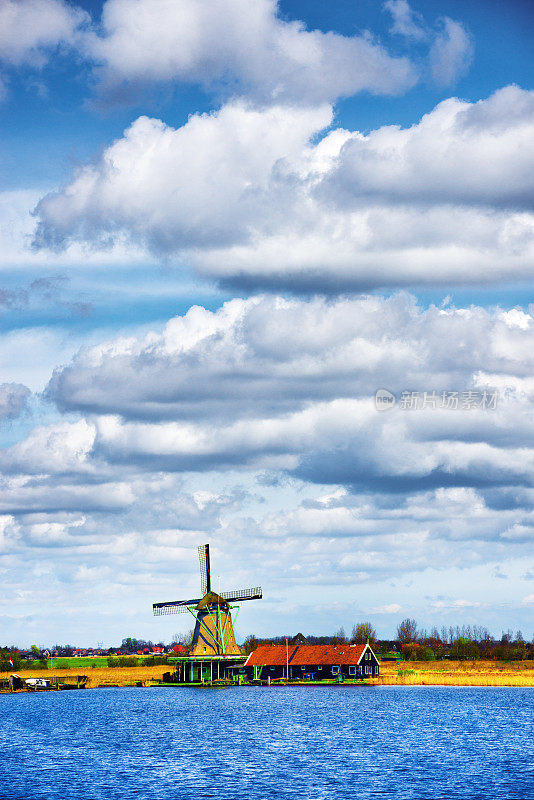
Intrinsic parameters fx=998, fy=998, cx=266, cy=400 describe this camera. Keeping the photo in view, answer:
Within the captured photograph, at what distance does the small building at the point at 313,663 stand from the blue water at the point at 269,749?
1418cm

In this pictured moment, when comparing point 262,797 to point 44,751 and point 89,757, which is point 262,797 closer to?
point 89,757

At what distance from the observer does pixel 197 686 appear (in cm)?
13250

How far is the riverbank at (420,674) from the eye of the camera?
445ft

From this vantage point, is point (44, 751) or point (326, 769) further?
point (44, 751)

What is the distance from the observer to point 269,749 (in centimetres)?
6631

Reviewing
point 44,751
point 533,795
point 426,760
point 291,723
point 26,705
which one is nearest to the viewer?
point 533,795

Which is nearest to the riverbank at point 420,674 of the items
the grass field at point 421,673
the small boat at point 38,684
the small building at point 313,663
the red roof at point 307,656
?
the grass field at point 421,673

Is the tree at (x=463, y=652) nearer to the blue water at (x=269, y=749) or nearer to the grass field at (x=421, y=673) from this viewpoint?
the grass field at (x=421, y=673)

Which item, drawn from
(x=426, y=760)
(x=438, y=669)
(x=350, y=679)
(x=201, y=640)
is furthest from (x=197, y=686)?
(x=426, y=760)

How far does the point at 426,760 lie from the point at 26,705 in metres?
70.9

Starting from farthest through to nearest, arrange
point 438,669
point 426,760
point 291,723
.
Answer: point 438,669
point 291,723
point 426,760

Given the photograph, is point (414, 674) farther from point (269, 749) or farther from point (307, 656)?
point (269, 749)

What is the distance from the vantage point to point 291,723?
8356 cm

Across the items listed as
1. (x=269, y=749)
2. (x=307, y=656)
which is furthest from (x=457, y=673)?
(x=269, y=749)
